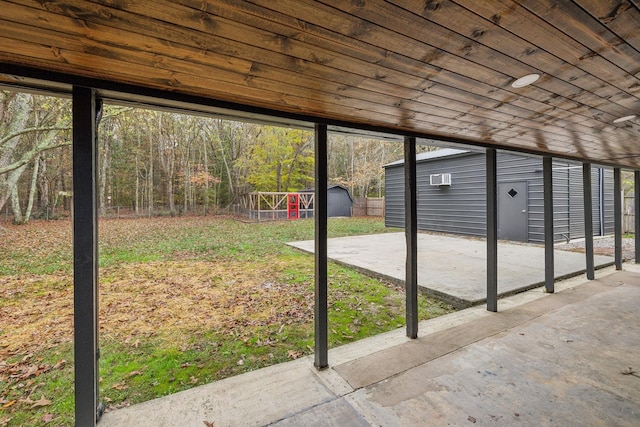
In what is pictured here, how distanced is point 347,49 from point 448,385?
2.34 metres

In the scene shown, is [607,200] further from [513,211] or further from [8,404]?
[8,404]

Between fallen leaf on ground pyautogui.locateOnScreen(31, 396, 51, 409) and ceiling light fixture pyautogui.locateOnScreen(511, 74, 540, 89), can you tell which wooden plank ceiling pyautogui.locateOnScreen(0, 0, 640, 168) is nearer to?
ceiling light fixture pyautogui.locateOnScreen(511, 74, 540, 89)

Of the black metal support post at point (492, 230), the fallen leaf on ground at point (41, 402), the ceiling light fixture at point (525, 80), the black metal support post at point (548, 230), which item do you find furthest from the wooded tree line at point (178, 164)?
the ceiling light fixture at point (525, 80)

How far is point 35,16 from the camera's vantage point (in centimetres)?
93

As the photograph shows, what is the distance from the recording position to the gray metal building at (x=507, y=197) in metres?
8.21

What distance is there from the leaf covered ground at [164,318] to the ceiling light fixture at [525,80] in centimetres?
257

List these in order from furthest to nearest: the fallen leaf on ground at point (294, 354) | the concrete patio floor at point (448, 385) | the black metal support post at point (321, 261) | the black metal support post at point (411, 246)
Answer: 1. the black metal support post at point (411, 246)
2. the fallen leaf on ground at point (294, 354)
3. the black metal support post at point (321, 261)
4. the concrete patio floor at point (448, 385)

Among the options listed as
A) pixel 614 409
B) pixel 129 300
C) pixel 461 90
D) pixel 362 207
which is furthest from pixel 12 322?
pixel 362 207

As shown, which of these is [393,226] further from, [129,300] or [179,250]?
[129,300]

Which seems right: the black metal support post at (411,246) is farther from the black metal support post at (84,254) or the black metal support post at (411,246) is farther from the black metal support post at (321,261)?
the black metal support post at (84,254)

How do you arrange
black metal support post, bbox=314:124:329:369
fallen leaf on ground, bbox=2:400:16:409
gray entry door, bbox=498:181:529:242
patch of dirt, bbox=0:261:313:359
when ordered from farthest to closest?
gray entry door, bbox=498:181:529:242, patch of dirt, bbox=0:261:313:359, black metal support post, bbox=314:124:329:369, fallen leaf on ground, bbox=2:400:16:409

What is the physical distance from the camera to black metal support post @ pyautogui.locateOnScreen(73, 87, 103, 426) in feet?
4.90

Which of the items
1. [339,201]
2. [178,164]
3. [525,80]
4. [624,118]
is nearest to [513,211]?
[624,118]

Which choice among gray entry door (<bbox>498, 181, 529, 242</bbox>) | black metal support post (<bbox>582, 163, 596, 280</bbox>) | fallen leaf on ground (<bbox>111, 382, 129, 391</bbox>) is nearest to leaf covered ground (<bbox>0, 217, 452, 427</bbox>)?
fallen leaf on ground (<bbox>111, 382, 129, 391</bbox>)
